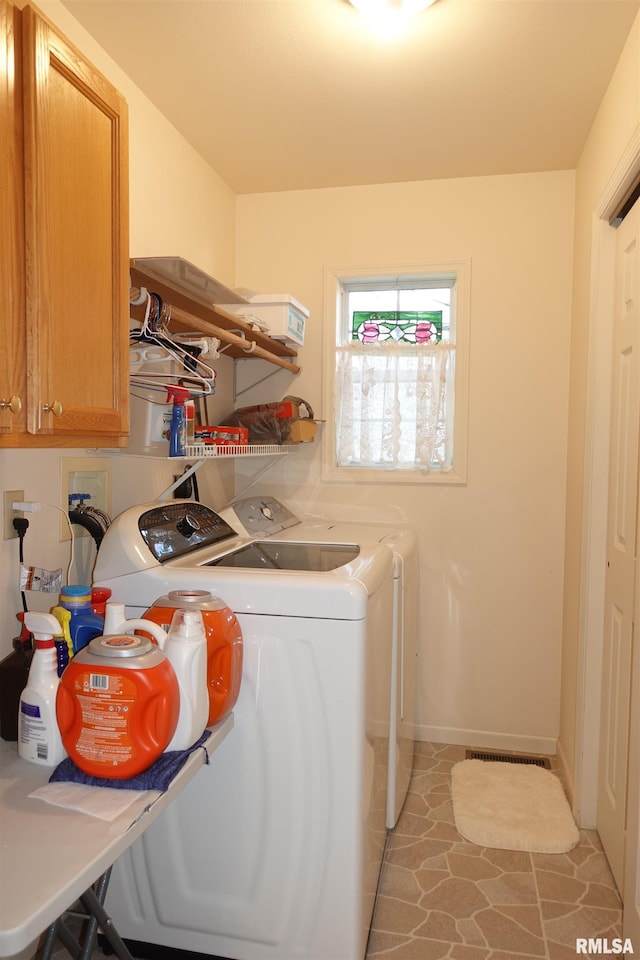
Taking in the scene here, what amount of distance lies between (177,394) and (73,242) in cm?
62

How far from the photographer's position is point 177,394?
1895 millimetres

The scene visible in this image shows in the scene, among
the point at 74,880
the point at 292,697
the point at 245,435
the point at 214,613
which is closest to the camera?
the point at 74,880

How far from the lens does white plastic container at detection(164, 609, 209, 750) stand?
1.31m

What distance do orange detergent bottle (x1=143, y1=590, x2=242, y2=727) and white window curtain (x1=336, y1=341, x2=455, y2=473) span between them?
162 cm

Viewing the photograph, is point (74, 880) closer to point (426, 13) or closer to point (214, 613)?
point (214, 613)

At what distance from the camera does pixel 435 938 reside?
1818mm

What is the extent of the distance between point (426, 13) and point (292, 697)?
192cm

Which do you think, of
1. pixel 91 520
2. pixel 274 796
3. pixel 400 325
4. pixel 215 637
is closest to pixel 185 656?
pixel 215 637

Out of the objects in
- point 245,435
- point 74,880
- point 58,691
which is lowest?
point 74,880

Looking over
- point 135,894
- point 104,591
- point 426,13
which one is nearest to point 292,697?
point 104,591

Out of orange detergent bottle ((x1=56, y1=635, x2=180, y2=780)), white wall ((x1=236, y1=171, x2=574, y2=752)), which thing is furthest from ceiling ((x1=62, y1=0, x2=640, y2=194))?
orange detergent bottle ((x1=56, y1=635, x2=180, y2=780))

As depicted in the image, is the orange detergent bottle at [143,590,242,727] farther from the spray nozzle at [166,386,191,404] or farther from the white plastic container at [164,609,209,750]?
the spray nozzle at [166,386,191,404]

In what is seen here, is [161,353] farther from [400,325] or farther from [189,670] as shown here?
[400,325]

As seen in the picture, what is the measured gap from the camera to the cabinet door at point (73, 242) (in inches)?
47.1
